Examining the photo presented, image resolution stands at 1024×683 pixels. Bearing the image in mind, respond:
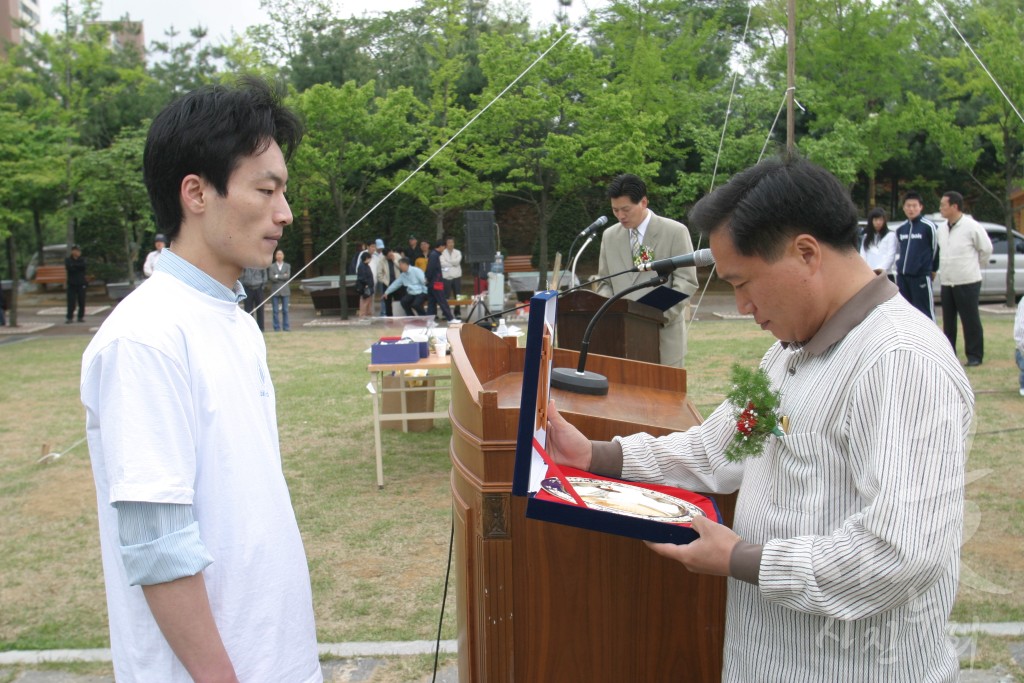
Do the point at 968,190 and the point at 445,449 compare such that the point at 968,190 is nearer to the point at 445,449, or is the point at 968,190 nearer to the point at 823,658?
the point at 445,449

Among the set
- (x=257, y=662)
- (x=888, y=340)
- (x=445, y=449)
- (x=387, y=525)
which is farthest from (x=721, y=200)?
(x=445, y=449)

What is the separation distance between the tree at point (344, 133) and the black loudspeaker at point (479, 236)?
4828 millimetres

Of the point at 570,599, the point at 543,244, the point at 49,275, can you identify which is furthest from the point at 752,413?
the point at 49,275

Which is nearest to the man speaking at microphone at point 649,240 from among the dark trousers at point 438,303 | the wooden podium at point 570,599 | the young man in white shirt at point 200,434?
the wooden podium at point 570,599

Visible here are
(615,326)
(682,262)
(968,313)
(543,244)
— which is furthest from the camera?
(543,244)

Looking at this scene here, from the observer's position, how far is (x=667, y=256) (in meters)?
5.74

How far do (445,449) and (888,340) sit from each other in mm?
6078

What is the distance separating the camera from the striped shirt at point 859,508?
1396 mm

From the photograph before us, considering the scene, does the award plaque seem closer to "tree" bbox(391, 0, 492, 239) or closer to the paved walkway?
the paved walkway

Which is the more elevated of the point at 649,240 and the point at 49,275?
the point at 649,240

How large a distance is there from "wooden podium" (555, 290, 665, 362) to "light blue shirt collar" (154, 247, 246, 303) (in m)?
3.66

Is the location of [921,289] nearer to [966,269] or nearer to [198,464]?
[966,269]

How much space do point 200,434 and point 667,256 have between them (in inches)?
179

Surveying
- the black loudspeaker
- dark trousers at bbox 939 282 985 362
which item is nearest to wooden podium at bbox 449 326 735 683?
dark trousers at bbox 939 282 985 362
